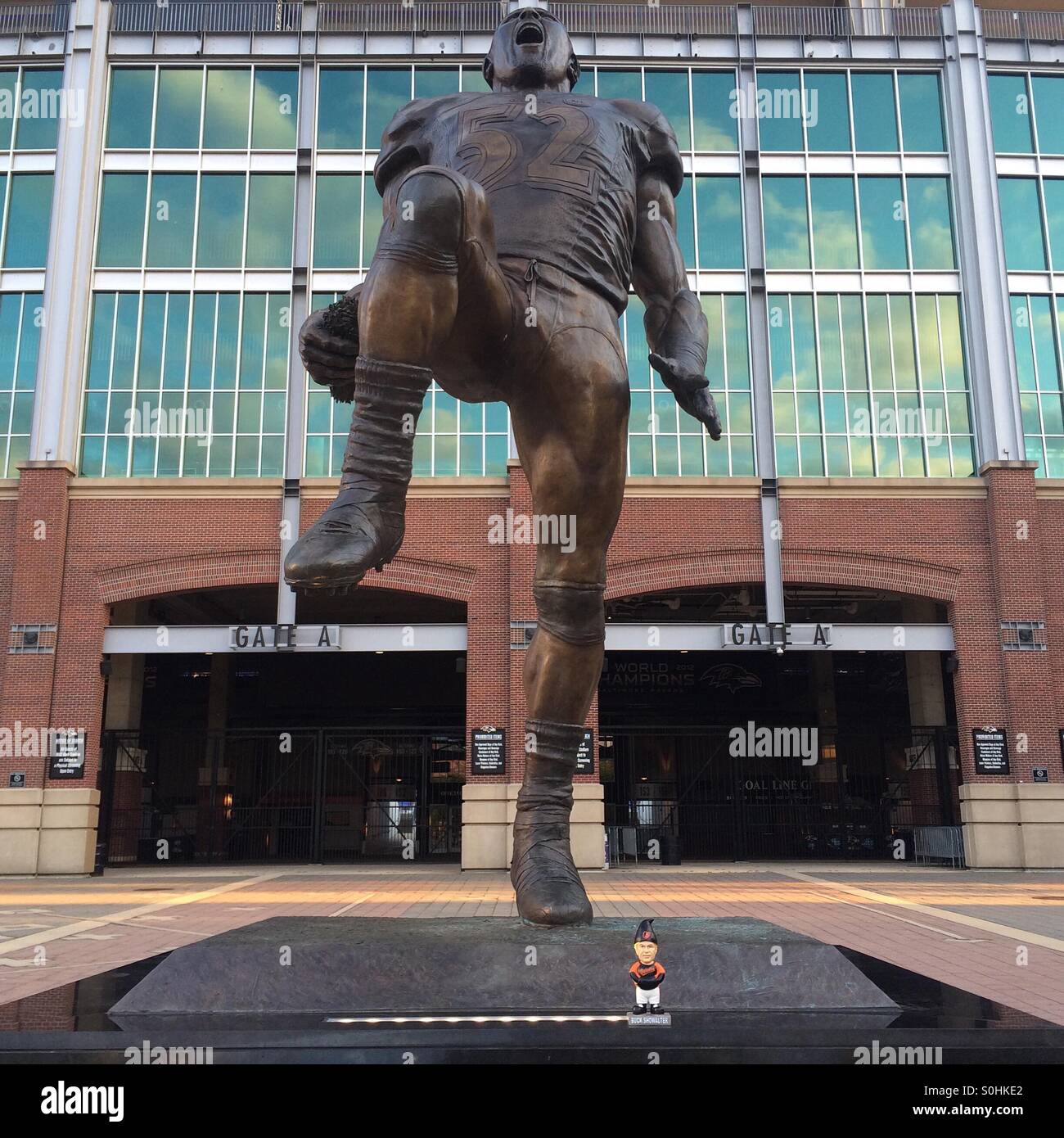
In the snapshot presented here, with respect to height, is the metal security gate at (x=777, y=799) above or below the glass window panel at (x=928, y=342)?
below

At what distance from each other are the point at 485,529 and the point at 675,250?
15.7 meters

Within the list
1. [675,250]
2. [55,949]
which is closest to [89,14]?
[55,949]

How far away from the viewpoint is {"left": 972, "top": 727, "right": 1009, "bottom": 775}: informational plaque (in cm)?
1906

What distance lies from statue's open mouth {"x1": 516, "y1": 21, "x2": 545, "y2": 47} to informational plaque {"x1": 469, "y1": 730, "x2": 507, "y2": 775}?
51.8 ft

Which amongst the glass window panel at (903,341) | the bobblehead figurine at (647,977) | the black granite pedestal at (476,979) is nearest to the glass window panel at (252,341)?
the glass window panel at (903,341)

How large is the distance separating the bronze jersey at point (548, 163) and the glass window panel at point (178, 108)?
1970cm

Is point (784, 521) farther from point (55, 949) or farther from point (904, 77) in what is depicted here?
point (55, 949)

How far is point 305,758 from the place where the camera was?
87.1 feet

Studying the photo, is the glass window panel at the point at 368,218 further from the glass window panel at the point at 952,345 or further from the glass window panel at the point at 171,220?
the glass window panel at the point at 952,345

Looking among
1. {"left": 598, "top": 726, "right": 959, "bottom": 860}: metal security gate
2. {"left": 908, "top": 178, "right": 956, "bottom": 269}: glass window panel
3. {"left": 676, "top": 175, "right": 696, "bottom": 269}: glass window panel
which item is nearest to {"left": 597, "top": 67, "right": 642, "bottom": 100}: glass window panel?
{"left": 676, "top": 175, "right": 696, "bottom": 269}: glass window panel

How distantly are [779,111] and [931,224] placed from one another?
3701 millimetres

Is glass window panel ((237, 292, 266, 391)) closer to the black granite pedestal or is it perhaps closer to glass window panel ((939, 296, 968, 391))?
glass window panel ((939, 296, 968, 391))

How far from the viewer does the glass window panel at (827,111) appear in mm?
21344
